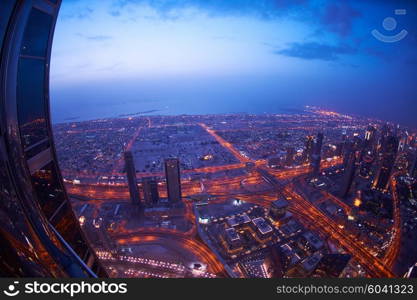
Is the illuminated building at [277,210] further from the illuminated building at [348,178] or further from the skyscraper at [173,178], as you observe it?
the skyscraper at [173,178]

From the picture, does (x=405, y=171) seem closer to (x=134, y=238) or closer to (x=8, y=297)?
(x=134, y=238)

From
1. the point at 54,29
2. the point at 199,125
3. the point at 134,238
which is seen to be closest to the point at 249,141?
the point at 199,125

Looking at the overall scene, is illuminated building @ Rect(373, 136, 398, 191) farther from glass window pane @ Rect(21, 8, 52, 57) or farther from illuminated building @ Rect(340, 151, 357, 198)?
glass window pane @ Rect(21, 8, 52, 57)

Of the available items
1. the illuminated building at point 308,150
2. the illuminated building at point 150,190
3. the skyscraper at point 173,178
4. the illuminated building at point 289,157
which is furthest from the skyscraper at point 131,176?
the illuminated building at point 308,150

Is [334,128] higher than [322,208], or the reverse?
[334,128]

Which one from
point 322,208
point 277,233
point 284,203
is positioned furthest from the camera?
point 322,208

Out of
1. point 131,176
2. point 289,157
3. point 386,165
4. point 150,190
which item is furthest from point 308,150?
point 131,176

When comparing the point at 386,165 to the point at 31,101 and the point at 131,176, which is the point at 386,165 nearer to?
the point at 131,176
